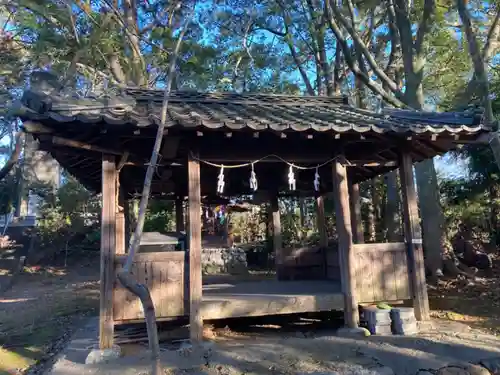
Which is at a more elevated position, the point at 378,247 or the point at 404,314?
the point at 378,247

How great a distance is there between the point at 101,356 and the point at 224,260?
12.1 metres

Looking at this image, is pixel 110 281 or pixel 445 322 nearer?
pixel 110 281

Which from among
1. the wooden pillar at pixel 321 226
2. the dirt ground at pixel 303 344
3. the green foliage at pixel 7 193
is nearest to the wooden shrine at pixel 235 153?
the dirt ground at pixel 303 344

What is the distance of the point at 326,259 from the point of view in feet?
29.7

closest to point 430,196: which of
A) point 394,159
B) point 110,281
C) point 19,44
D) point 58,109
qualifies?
point 394,159

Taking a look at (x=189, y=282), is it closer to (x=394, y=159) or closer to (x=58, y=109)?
(x=58, y=109)

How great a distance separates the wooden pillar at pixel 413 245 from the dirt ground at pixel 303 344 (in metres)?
0.45

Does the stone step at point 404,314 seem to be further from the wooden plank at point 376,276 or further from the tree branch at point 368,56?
the tree branch at point 368,56

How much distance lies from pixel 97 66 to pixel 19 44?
3008 millimetres

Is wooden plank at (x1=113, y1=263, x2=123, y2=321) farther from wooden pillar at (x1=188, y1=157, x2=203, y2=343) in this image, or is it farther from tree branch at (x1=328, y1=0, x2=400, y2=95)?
tree branch at (x1=328, y1=0, x2=400, y2=95)

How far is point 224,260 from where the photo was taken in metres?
17.2

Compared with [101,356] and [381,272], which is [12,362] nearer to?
[101,356]

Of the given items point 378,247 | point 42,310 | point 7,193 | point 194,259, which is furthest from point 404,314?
point 7,193

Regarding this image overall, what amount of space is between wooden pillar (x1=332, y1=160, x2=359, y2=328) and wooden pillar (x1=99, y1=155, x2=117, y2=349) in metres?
3.41
